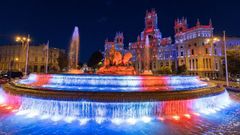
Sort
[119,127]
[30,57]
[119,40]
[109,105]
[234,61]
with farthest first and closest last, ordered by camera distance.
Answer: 1. [119,40]
2. [30,57]
3. [234,61]
4. [109,105]
5. [119,127]

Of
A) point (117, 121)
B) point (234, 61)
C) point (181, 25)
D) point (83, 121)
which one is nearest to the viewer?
point (83, 121)

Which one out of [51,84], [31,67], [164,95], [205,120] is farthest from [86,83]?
[31,67]

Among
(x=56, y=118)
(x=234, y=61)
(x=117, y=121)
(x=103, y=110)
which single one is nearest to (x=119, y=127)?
(x=117, y=121)

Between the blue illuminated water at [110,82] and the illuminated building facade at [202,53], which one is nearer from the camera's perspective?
the blue illuminated water at [110,82]

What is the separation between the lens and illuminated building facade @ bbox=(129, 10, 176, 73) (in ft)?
286

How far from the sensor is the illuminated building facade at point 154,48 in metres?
87.2

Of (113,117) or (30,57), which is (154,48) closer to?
(30,57)

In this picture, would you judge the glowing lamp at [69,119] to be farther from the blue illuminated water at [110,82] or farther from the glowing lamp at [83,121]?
the blue illuminated water at [110,82]

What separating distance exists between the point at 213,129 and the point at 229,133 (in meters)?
0.60

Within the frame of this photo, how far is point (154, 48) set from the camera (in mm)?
95562

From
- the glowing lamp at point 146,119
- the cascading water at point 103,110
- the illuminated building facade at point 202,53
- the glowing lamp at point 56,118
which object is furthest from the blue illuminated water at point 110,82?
the illuminated building facade at point 202,53

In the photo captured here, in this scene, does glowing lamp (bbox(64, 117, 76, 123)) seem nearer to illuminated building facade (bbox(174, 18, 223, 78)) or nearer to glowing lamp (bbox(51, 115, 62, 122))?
glowing lamp (bbox(51, 115, 62, 122))

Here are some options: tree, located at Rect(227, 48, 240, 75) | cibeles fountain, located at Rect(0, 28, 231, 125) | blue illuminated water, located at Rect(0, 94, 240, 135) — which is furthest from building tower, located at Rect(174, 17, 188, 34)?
blue illuminated water, located at Rect(0, 94, 240, 135)

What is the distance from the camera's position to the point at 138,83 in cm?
1221
